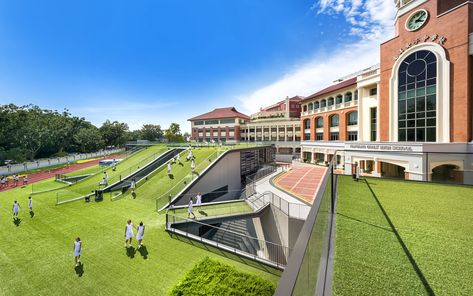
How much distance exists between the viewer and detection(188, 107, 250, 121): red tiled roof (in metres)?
66.1

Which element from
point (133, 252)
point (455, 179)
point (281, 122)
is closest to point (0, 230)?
point (133, 252)

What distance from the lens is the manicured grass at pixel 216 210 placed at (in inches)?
588

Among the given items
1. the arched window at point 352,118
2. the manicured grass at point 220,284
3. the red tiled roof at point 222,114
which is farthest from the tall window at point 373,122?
the red tiled roof at point 222,114

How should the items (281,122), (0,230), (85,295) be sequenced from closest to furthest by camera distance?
(85,295) → (0,230) → (281,122)

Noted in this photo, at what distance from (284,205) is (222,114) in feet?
183

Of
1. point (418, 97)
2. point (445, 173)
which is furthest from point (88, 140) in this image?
point (445, 173)

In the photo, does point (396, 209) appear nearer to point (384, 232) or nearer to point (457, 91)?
point (384, 232)

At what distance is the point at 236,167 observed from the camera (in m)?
27.6

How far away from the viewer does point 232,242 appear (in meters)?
15.9

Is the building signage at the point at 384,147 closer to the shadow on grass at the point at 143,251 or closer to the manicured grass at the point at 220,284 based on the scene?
the manicured grass at the point at 220,284

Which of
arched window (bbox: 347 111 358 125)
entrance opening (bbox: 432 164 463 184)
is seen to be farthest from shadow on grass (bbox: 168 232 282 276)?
arched window (bbox: 347 111 358 125)

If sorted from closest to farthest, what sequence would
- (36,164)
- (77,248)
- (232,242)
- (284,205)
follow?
(77,248)
(284,205)
(232,242)
(36,164)

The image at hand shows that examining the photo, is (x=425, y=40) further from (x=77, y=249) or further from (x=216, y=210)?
(x=77, y=249)

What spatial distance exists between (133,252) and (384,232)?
11.4 metres
